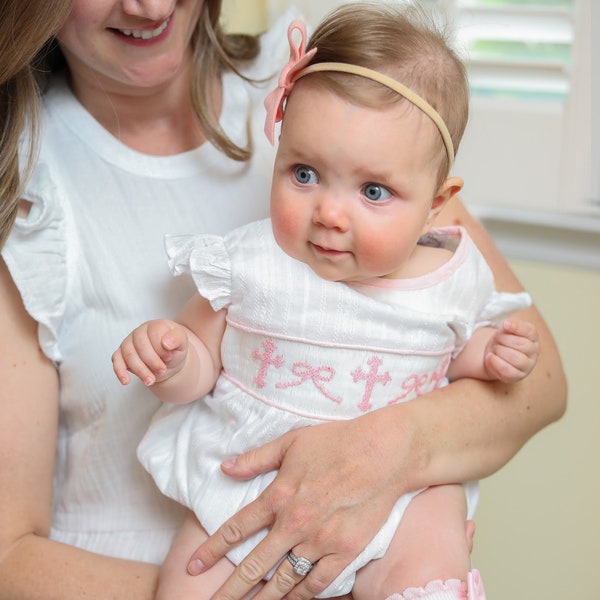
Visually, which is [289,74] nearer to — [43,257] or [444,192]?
[444,192]

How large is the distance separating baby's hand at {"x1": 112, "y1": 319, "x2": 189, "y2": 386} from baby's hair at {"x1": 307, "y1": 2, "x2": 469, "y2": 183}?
0.32 metres

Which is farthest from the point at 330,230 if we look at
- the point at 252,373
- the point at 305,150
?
the point at 252,373

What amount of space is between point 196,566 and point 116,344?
1.09 feet

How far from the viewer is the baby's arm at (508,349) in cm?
118

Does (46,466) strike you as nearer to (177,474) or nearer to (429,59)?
(177,474)

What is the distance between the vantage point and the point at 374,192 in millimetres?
1041

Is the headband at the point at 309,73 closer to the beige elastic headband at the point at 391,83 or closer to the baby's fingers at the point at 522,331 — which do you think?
the beige elastic headband at the point at 391,83

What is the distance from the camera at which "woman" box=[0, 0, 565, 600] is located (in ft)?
3.71

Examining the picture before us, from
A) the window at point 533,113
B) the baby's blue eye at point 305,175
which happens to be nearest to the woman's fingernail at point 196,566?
Answer: the baby's blue eye at point 305,175

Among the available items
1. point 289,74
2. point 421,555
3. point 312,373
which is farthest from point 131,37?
point 421,555

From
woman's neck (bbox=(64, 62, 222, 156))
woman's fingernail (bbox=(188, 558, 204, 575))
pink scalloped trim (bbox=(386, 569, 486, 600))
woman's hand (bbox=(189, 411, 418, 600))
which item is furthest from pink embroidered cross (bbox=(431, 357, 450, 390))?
woman's neck (bbox=(64, 62, 222, 156))

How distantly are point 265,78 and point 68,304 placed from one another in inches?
18.1

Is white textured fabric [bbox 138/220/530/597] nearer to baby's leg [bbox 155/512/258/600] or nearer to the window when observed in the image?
baby's leg [bbox 155/512/258/600]

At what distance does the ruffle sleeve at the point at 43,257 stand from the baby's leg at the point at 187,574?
0.30 m
